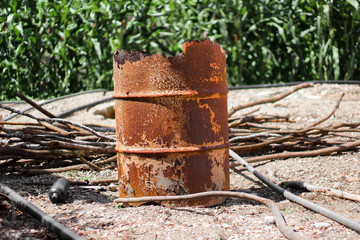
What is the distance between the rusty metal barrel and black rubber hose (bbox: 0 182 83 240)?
1.93 ft

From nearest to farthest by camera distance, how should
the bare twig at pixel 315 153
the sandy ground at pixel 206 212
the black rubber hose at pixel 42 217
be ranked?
1. the black rubber hose at pixel 42 217
2. the sandy ground at pixel 206 212
3. the bare twig at pixel 315 153

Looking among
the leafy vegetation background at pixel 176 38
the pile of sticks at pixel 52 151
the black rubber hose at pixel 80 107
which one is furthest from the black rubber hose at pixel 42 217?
the leafy vegetation background at pixel 176 38

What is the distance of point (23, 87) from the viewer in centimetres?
769

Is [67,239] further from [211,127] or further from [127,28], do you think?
[127,28]

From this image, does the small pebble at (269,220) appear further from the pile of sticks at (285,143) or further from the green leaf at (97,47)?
the green leaf at (97,47)

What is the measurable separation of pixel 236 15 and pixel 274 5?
96 cm

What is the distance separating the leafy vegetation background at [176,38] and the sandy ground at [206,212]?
397cm

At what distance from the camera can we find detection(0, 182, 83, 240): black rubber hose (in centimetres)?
186

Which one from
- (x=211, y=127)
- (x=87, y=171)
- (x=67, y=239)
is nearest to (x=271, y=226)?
(x=211, y=127)

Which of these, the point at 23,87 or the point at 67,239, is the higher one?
the point at 23,87

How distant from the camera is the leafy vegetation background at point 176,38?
706 cm

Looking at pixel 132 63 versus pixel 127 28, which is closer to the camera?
pixel 132 63

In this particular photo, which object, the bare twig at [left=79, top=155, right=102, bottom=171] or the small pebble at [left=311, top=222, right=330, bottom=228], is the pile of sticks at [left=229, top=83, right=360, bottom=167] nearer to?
the bare twig at [left=79, top=155, right=102, bottom=171]

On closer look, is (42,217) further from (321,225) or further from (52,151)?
(321,225)
